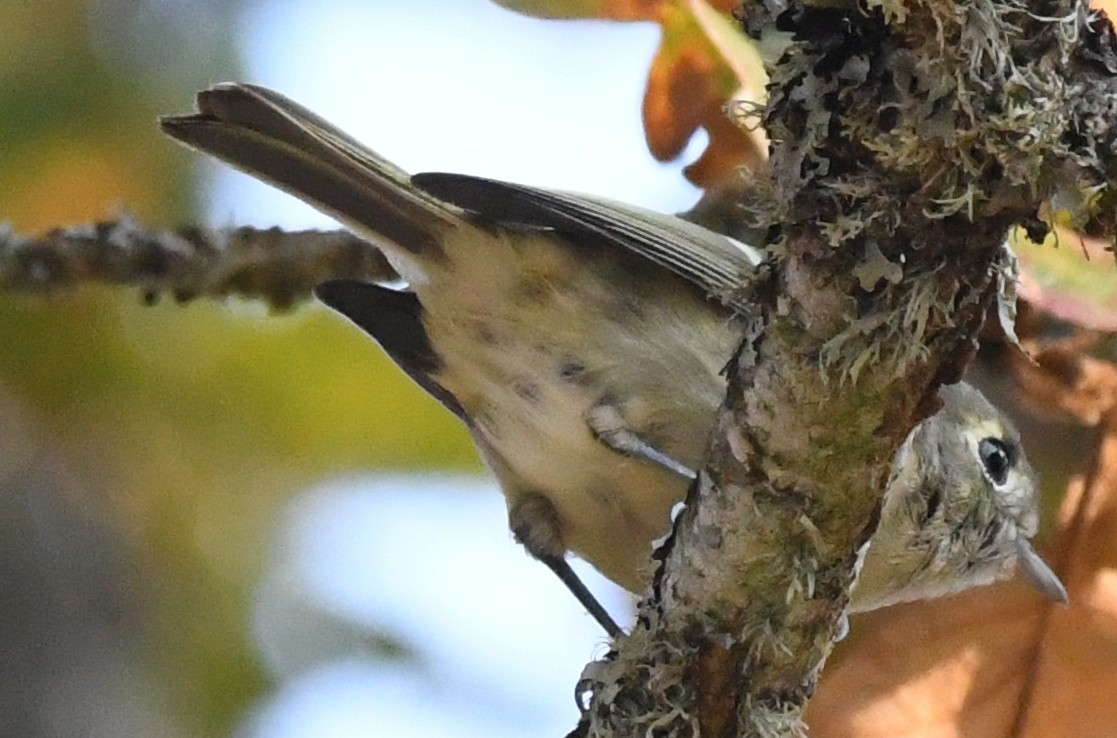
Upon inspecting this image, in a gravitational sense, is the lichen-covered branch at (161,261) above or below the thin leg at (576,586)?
above

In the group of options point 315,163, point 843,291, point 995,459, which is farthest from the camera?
point 995,459

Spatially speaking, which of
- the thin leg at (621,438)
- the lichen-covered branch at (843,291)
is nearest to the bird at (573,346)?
the thin leg at (621,438)

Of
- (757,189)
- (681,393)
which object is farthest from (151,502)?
(757,189)

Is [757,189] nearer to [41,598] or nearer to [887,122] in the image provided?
[887,122]

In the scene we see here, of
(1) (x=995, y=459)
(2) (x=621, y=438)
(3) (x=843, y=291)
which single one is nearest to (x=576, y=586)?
(2) (x=621, y=438)

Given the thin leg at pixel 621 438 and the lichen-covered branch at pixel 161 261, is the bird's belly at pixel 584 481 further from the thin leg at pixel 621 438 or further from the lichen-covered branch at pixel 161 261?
the lichen-covered branch at pixel 161 261

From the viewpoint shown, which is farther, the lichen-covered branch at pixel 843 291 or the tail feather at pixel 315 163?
the tail feather at pixel 315 163

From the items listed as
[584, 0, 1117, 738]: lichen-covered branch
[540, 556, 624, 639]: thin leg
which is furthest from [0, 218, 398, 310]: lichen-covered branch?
[584, 0, 1117, 738]: lichen-covered branch

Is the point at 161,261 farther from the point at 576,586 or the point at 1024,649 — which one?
the point at 1024,649
